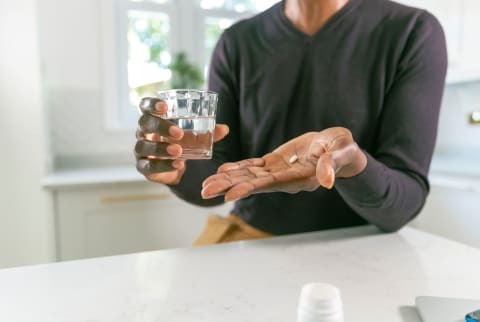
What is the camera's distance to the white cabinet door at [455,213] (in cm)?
161

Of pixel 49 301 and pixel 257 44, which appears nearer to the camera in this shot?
pixel 49 301

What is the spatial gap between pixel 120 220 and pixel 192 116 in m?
1.22

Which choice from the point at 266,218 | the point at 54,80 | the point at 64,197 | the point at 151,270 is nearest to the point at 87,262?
the point at 151,270

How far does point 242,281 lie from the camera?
60 cm

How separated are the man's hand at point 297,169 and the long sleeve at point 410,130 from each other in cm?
12

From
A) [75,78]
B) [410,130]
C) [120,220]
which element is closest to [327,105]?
[410,130]

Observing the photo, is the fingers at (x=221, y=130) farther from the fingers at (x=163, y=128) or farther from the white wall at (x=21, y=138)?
the white wall at (x=21, y=138)

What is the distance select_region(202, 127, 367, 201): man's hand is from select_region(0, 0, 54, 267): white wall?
122 centimetres

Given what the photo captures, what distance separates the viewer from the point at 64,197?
164 centimetres

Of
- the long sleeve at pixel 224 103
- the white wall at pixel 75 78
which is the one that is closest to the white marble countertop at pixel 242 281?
the long sleeve at pixel 224 103

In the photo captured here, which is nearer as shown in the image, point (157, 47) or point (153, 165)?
point (153, 165)

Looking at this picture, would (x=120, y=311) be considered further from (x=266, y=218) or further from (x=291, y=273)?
(x=266, y=218)

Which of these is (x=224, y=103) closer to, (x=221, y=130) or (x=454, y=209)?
(x=221, y=130)

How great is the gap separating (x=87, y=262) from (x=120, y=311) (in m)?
0.21
